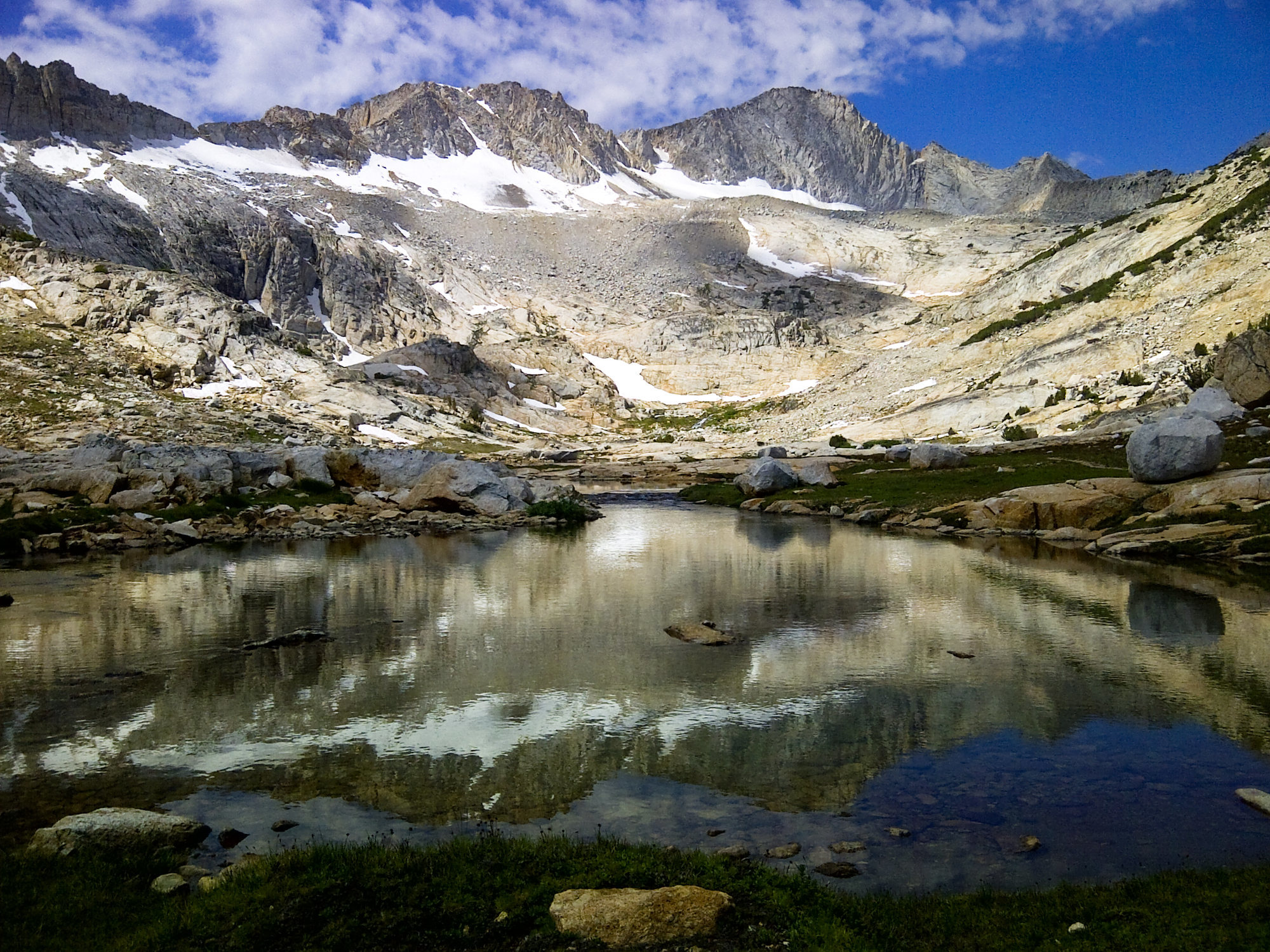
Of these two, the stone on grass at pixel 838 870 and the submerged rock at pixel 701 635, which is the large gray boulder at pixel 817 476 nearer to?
the submerged rock at pixel 701 635

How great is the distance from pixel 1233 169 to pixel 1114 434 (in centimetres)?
6968

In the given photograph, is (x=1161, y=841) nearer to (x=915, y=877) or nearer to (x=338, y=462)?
(x=915, y=877)

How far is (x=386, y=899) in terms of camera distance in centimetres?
786

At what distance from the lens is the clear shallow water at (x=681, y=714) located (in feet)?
34.0

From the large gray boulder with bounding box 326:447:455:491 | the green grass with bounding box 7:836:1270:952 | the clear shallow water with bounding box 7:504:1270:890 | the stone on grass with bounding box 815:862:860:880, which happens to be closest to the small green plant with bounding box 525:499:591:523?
the large gray boulder with bounding box 326:447:455:491

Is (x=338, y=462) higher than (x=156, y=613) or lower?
higher

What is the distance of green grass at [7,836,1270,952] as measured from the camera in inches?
285

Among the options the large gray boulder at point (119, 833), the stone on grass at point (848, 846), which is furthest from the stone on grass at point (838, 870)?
the large gray boulder at point (119, 833)

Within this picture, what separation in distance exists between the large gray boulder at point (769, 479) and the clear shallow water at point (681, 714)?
32.4 metres

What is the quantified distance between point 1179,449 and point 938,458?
2452 cm

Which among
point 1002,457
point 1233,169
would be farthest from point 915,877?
point 1233,169

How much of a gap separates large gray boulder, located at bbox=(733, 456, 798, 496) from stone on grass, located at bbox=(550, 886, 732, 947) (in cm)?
5339

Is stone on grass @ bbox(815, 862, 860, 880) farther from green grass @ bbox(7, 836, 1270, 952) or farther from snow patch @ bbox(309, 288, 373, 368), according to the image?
snow patch @ bbox(309, 288, 373, 368)

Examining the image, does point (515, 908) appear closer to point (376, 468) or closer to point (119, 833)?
point (119, 833)
